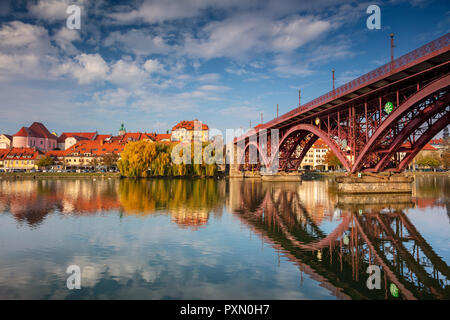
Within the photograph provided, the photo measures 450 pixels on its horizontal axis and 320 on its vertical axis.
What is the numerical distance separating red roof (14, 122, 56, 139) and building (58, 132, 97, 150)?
4.84 metres

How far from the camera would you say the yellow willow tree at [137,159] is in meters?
65.5

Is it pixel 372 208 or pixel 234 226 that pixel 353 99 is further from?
pixel 234 226

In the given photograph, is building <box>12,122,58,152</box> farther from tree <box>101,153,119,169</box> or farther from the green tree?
tree <box>101,153,119,169</box>

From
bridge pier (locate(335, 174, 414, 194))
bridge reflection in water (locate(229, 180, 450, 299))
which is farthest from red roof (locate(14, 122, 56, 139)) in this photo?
bridge pier (locate(335, 174, 414, 194))

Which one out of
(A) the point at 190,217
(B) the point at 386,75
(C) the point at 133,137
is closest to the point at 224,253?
(A) the point at 190,217

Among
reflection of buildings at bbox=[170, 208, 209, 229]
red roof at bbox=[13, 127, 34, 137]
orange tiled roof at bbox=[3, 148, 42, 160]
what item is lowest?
reflection of buildings at bbox=[170, 208, 209, 229]

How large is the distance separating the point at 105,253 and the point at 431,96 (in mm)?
26756

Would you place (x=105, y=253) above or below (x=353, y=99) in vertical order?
below

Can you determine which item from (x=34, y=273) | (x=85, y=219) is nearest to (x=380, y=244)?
(x=34, y=273)

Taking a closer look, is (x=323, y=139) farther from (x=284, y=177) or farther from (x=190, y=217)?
(x=190, y=217)

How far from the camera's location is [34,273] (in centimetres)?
990

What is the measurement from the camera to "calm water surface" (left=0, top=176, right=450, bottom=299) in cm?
869

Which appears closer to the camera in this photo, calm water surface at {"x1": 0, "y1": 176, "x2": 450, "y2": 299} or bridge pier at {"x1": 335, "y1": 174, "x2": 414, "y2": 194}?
calm water surface at {"x1": 0, "y1": 176, "x2": 450, "y2": 299}

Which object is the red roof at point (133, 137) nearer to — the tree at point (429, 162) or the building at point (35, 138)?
the building at point (35, 138)
